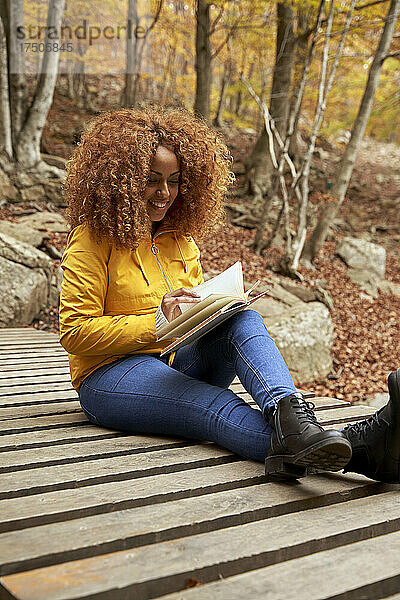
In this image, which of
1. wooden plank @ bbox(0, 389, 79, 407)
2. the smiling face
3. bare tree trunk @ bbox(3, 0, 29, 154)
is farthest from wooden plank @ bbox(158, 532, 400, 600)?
bare tree trunk @ bbox(3, 0, 29, 154)

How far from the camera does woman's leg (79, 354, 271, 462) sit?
219 centimetres

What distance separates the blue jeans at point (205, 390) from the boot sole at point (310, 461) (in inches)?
5.7

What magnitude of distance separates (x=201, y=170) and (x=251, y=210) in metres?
8.18

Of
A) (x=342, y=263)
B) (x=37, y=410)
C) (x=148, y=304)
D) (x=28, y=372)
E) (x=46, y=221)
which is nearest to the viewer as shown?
(x=148, y=304)

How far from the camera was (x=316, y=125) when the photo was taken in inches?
320

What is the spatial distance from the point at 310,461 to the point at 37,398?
169 centimetres

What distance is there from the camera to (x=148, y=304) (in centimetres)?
257

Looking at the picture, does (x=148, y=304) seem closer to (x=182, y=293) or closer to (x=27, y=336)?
(x=182, y=293)

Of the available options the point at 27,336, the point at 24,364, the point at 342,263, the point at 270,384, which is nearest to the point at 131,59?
the point at 342,263

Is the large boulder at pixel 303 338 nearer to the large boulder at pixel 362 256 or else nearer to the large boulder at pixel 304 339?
the large boulder at pixel 304 339

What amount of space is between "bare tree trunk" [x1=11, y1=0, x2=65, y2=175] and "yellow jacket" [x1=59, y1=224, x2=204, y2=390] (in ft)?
23.3

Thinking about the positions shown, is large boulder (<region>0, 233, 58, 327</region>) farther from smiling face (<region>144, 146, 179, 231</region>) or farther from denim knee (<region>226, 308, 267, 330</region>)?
denim knee (<region>226, 308, 267, 330</region>)

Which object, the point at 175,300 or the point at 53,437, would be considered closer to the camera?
the point at 175,300

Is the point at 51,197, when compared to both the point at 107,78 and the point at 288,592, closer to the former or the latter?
the point at 288,592
